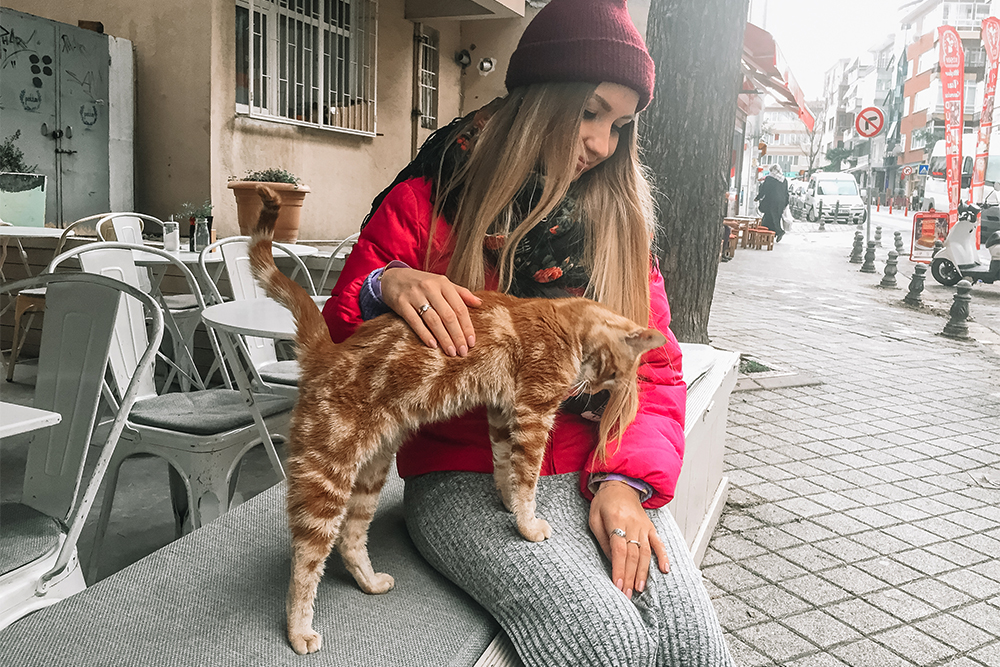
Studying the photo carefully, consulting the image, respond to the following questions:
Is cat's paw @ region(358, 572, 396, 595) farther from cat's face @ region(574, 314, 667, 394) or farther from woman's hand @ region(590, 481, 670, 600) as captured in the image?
cat's face @ region(574, 314, 667, 394)

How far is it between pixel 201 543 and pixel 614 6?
1.60 metres

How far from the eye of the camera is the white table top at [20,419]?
153cm

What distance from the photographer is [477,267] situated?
162cm

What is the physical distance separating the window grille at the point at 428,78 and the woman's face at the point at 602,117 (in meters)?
10.5

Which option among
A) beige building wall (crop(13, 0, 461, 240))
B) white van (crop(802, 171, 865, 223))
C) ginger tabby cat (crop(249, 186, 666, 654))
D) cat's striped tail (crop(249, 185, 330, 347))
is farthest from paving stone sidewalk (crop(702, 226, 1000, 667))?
white van (crop(802, 171, 865, 223))

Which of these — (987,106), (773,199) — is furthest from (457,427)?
(773,199)

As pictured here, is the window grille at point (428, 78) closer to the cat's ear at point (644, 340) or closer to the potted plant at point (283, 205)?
the potted plant at point (283, 205)

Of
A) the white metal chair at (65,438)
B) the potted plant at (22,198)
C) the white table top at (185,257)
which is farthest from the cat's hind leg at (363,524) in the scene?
the potted plant at (22,198)

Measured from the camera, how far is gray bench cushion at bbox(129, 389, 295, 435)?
111 inches

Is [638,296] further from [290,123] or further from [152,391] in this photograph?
[290,123]

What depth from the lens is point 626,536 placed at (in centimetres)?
153

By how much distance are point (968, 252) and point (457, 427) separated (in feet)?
43.6

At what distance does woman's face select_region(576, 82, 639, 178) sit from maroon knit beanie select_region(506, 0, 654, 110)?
0.02 m

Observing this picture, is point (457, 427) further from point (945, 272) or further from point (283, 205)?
point (945, 272)
